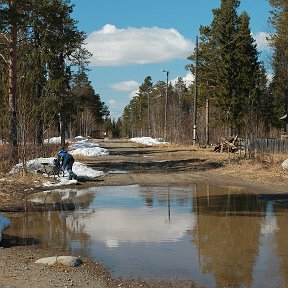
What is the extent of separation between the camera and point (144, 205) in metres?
15.2

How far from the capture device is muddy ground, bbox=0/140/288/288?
7.39 meters

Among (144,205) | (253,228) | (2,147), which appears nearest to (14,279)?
(253,228)

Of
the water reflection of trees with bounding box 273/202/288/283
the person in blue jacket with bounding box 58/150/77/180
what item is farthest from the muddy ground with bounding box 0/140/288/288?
the water reflection of trees with bounding box 273/202/288/283

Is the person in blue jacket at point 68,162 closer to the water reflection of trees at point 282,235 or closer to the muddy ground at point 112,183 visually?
the muddy ground at point 112,183

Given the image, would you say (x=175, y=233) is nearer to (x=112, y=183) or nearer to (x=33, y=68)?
(x=112, y=183)

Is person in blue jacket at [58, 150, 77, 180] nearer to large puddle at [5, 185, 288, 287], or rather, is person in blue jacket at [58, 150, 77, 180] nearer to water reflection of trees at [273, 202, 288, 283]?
large puddle at [5, 185, 288, 287]

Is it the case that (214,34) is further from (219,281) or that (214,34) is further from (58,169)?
(219,281)

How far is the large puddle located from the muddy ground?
0.45 meters

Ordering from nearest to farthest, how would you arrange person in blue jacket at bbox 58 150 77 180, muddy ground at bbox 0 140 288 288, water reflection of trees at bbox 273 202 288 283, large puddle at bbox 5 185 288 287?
1. muddy ground at bbox 0 140 288 288
2. large puddle at bbox 5 185 288 287
3. water reflection of trees at bbox 273 202 288 283
4. person in blue jacket at bbox 58 150 77 180

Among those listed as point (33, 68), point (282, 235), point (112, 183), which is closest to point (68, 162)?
point (112, 183)

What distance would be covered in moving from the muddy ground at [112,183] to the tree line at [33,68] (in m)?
3.34

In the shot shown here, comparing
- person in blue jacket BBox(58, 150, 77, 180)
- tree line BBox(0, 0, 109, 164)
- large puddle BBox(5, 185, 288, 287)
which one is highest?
tree line BBox(0, 0, 109, 164)

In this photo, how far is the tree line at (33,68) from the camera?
72.8 feet

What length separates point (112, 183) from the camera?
2123 centimetres
